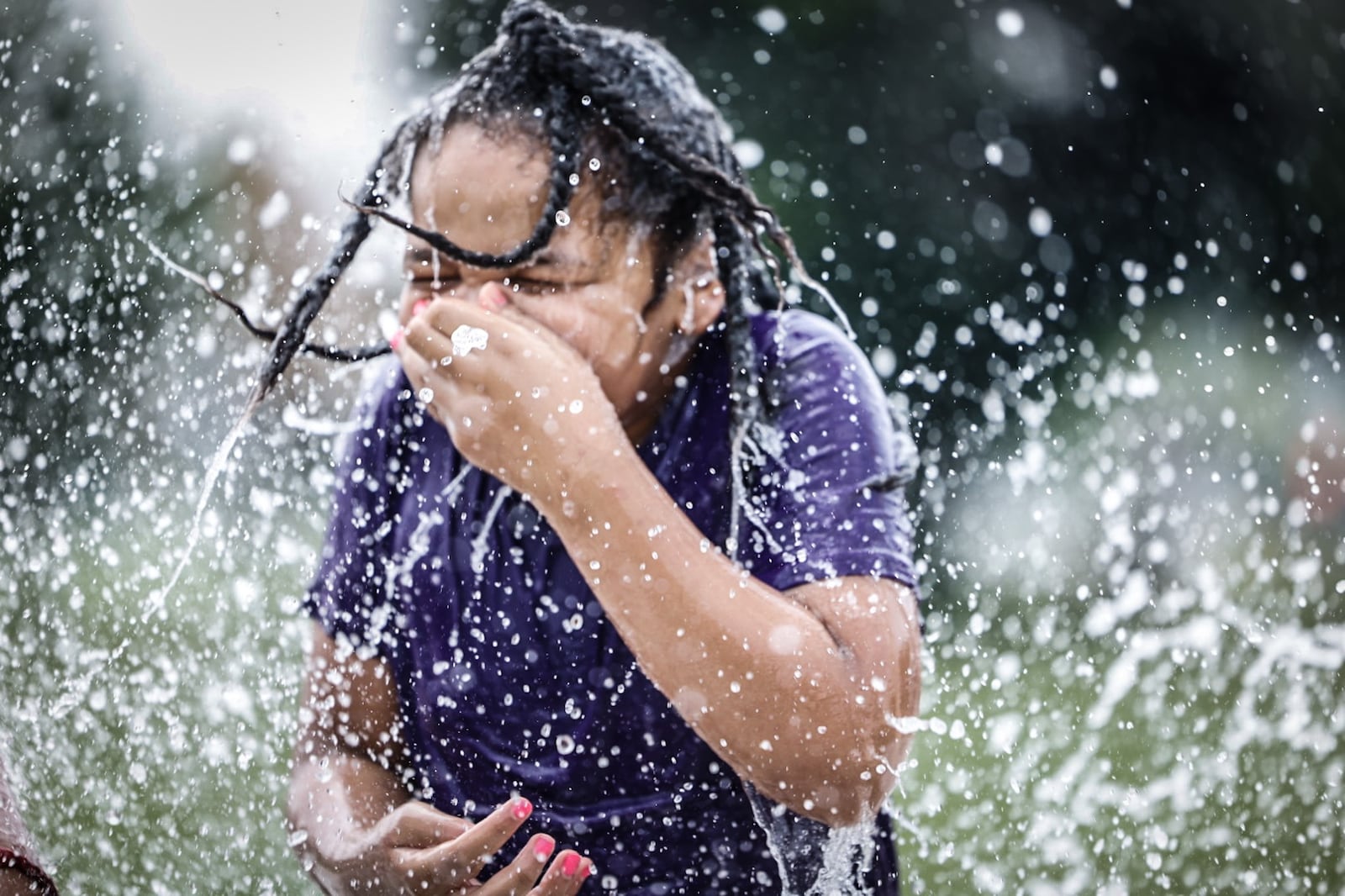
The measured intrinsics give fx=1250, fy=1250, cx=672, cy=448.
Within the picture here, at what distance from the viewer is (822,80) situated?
16.8 inches

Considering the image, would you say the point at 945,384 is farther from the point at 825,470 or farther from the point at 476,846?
the point at 476,846

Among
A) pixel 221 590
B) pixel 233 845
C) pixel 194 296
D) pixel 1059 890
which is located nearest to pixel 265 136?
pixel 194 296

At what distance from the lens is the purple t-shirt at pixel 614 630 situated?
16.4 inches

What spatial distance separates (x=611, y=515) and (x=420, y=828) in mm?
126

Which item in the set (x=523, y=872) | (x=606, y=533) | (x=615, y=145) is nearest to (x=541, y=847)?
(x=523, y=872)

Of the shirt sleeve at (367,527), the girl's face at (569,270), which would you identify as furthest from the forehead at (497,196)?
the shirt sleeve at (367,527)

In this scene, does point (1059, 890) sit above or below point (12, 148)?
below

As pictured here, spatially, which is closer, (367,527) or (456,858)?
(456,858)

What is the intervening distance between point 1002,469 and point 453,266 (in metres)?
0.20

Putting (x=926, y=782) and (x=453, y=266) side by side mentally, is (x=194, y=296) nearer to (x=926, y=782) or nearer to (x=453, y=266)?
(x=453, y=266)

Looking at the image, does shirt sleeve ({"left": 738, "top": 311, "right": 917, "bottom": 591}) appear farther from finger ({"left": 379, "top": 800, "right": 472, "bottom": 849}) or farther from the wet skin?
finger ({"left": 379, "top": 800, "right": 472, "bottom": 849})

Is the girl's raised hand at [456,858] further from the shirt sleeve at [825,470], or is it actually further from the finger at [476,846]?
the shirt sleeve at [825,470]

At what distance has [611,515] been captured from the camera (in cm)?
39

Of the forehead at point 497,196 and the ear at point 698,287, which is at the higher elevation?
the forehead at point 497,196
